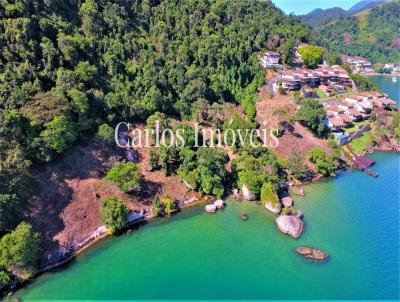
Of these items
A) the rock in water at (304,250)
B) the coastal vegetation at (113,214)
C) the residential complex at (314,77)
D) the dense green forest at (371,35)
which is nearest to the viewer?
the rock in water at (304,250)

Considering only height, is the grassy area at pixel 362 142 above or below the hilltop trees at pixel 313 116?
below

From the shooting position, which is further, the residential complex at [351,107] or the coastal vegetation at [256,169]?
the residential complex at [351,107]

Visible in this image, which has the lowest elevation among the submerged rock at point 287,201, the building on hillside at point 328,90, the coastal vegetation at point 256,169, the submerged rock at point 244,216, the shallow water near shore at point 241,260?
the shallow water near shore at point 241,260

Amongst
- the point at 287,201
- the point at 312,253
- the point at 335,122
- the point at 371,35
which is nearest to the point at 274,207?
the point at 287,201

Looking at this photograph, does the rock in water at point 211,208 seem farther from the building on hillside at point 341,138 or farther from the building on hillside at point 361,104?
the building on hillside at point 361,104

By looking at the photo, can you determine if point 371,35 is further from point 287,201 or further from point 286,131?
point 287,201

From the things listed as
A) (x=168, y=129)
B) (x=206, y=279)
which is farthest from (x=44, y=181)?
(x=206, y=279)

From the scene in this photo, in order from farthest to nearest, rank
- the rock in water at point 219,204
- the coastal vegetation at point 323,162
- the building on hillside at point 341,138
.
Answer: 1. the building on hillside at point 341,138
2. the coastal vegetation at point 323,162
3. the rock in water at point 219,204

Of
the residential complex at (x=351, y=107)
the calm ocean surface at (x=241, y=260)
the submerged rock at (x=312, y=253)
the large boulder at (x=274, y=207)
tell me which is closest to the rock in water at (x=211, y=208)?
the calm ocean surface at (x=241, y=260)

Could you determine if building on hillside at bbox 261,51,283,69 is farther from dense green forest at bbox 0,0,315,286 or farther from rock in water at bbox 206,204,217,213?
rock in water at bbox 206,204,217,213
